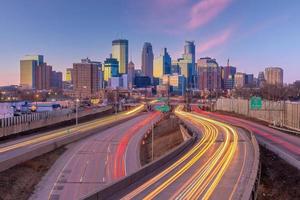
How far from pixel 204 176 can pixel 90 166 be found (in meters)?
24.2

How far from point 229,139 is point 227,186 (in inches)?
1132

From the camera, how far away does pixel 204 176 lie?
104ft

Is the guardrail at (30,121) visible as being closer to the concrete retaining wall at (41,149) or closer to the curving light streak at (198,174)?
the concrete retaining wall at (41,149)

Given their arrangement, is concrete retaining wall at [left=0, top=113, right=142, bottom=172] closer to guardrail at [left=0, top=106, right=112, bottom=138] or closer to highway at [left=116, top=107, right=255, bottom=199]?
guardrail at [left=0, top=106, right=112, bottom=138]

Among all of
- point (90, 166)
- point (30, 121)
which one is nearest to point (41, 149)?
point (90, 166)

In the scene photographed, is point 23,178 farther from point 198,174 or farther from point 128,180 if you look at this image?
point 198,174

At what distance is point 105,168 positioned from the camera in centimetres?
5169

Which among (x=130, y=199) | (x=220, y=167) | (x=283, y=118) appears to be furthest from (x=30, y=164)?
(x=283, y=118)

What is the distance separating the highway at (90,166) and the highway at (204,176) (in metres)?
3.66

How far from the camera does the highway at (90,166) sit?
4048 cm

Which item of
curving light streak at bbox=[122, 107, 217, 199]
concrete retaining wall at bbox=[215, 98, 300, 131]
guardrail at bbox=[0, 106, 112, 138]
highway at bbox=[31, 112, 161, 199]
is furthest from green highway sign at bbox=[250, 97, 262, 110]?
guardrail at bbox=[0, 106, 112, 138]

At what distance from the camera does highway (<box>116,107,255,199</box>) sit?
2592 cm

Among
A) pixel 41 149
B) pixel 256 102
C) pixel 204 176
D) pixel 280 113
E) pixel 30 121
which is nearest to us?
pixel 204 176

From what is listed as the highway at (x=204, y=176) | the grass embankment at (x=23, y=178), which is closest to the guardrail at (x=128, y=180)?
the highway at (x=204, y=176)
